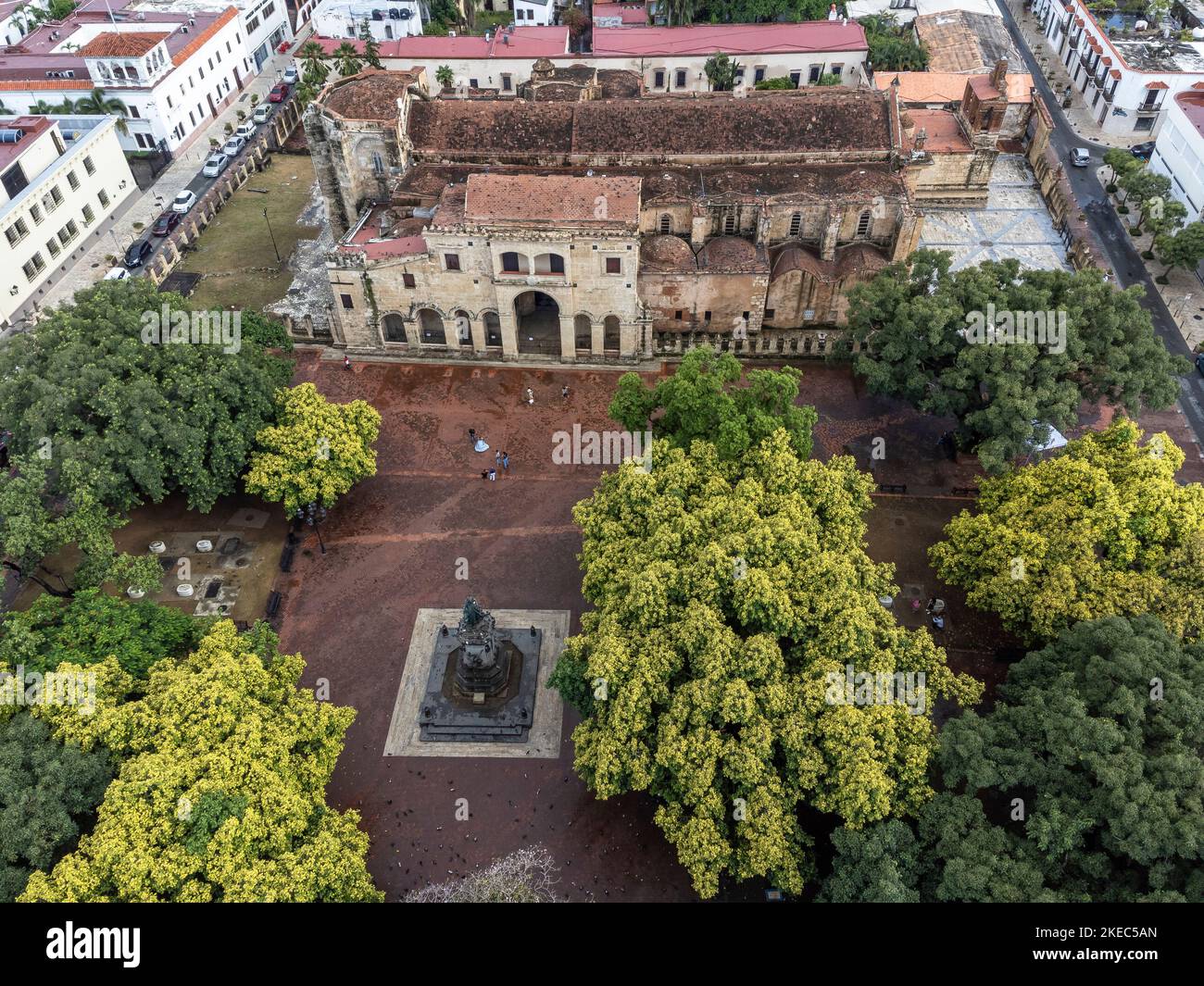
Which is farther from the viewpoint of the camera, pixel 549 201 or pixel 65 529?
pixel 549 201

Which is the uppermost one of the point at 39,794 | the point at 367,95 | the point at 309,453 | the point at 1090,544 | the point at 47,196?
the point at 367,95

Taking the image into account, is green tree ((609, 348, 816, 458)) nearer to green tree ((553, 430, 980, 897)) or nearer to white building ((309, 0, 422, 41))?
green tree ((553, 430, 980, 897))

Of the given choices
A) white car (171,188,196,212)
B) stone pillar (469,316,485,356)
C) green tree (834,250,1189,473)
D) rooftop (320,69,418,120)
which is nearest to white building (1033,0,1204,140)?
green tree (834,250,1189,473)

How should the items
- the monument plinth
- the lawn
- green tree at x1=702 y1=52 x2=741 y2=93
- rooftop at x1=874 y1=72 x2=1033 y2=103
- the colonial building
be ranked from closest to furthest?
the monument plinth
the colonial building
the lawn
rooftop at x1=874 y1=72 x2=1033 y2=103
green tree at x1=702 y1=52 x2=741 y2=93

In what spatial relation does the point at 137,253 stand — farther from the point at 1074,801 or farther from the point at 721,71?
the point at 1074,801

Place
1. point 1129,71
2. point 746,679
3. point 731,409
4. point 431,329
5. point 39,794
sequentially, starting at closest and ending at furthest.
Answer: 1. point 39,794
2. point 746,679
3. point 731,409
4. point 431,329
5. point 1129,71

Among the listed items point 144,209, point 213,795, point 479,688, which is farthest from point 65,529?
point 144,209

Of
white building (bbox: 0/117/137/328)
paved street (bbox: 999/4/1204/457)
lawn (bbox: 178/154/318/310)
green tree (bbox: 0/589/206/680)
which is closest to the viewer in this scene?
green tree (bbox: 0/589/206/680)

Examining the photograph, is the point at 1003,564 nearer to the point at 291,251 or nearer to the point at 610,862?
the point at 610,862
